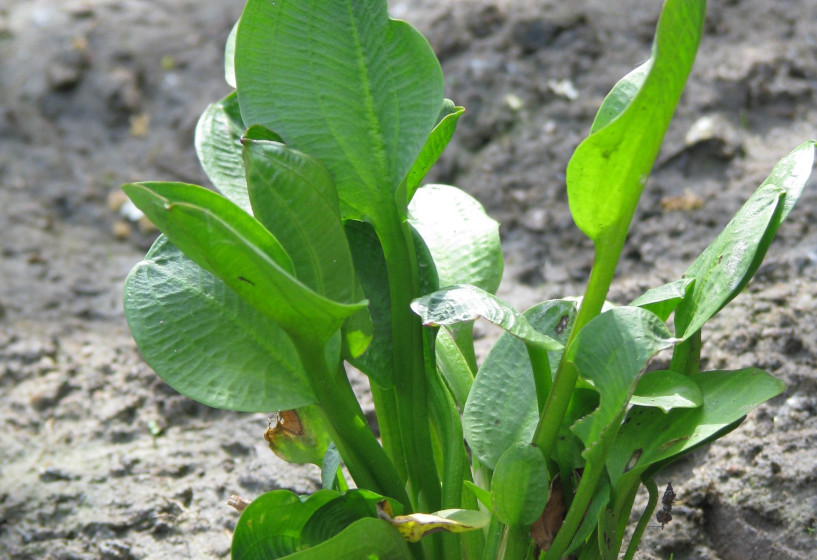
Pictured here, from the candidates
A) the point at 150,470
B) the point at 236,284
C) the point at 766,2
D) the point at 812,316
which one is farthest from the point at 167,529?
the point at 766,2

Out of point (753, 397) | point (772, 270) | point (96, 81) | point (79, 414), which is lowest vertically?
point (79, 414)

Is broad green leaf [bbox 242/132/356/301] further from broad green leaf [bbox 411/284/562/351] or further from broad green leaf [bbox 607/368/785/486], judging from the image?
broad green leaf [bbox 607/368/785/486]

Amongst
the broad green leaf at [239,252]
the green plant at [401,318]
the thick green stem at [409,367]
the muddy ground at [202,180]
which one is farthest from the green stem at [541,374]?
the muddy ground at [202,180]

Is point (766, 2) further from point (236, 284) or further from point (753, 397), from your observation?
point (236, 284)

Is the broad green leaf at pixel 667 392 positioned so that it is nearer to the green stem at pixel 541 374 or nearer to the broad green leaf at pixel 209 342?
the green stem at pixel 541 374

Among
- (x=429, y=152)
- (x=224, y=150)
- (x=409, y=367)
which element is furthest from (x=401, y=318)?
(x=224, y=150)

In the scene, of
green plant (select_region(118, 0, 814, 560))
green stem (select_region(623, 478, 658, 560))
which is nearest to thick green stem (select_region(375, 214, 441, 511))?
green plant (select_region(118, 0, 814, 560))
